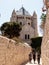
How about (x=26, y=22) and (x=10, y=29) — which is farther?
(x=26, y=22)

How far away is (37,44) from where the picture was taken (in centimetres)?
6900

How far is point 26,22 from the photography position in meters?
91.9

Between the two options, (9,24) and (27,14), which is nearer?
(9,24)

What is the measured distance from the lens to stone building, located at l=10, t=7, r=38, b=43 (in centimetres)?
8606

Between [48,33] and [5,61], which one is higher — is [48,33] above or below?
above

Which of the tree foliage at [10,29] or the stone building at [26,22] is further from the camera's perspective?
the stone building at [26,22]

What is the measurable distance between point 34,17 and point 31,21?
6.82 ft

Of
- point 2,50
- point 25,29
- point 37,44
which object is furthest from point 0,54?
point 25,29

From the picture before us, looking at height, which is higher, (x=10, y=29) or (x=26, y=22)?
(x=26, y=22)

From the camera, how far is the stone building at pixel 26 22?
86.1 metres

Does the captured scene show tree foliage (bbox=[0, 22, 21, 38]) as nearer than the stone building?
Yes

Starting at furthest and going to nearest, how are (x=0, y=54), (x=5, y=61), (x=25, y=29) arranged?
(x=25, y=29) → (x=5, y=61) → (x=0, y=54)

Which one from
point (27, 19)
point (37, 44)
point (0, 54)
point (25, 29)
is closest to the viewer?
point (0, 54)

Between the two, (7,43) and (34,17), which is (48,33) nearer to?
(7,43)
